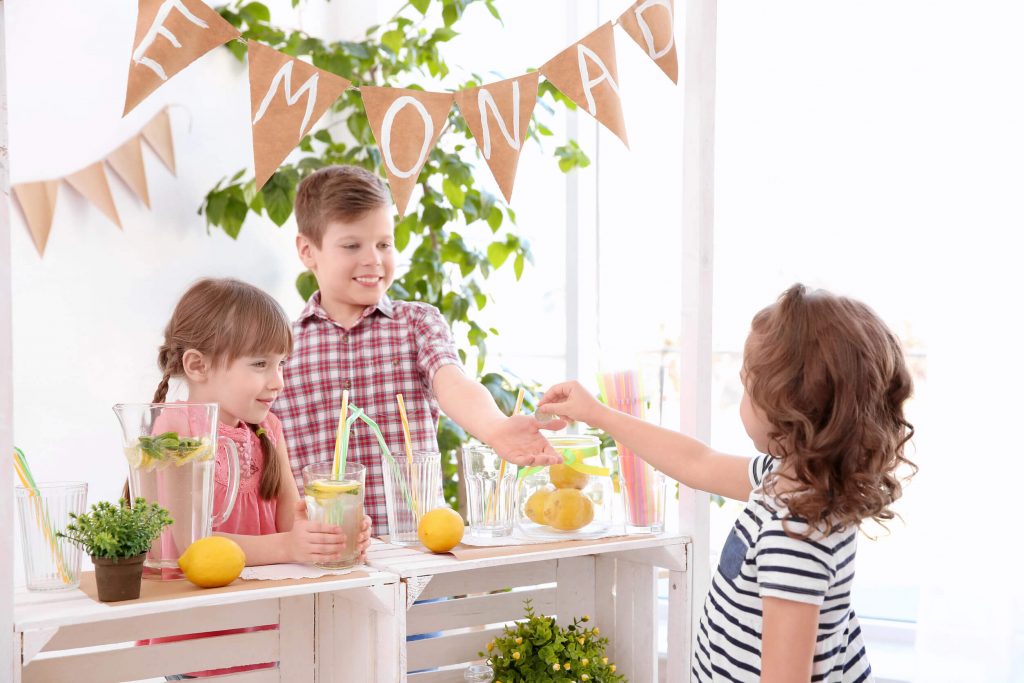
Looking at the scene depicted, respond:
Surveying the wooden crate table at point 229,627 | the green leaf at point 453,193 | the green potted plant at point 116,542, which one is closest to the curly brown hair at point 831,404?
the wooden crate table at point 229,627

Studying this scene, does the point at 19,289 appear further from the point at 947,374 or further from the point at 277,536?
the point at 947,374

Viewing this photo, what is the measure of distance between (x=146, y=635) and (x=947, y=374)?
1611mm

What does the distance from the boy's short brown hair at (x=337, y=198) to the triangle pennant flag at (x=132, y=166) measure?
2.16 feet

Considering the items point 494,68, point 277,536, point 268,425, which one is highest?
point 494,68

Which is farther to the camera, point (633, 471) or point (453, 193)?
point (453, 193)

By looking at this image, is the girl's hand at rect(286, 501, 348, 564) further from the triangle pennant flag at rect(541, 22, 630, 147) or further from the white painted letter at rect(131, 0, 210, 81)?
the triangle pennant flag at rect(541, 22, 630, 147)

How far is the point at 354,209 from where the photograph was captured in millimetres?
1744

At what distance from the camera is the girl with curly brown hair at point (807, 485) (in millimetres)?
1083

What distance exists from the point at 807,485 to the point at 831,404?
0.09 metres

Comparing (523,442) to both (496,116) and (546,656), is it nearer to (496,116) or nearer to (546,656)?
(546,656)

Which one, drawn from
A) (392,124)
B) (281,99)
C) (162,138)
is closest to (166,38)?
(281,99)

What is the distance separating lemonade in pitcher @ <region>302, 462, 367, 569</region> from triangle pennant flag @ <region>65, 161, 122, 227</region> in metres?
1.19

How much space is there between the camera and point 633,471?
1515 mm

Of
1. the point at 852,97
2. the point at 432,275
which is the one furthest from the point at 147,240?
the point at 852,97
